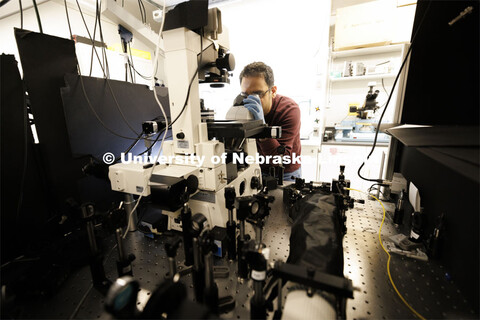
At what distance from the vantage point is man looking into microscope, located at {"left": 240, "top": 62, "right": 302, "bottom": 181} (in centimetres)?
176

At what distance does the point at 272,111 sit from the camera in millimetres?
2039

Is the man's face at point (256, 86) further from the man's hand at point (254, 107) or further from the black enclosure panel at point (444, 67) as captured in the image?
the black enclosure panel at point (444, 67)

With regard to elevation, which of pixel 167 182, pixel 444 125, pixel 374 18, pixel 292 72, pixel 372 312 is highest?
pixel 374 18

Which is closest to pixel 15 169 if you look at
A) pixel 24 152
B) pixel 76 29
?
pixel 24 152

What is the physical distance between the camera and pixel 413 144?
2.24 ft

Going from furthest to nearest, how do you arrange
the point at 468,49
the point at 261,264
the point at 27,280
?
1. the point at 468,49
2. the point at 27,280
3. the point at 261,264

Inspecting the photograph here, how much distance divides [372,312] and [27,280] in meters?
0.94

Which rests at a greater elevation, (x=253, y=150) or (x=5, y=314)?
(x=253, y=150)

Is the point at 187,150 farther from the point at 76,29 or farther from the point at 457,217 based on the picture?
the point at 76,29

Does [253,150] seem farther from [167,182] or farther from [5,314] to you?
[5,314]

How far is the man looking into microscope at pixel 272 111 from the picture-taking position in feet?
5.79

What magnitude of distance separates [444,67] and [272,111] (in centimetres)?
133

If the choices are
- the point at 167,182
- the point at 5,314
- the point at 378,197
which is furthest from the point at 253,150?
the point at 5,314

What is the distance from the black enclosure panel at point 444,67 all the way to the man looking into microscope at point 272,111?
909mm
